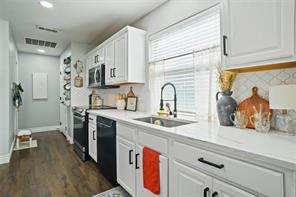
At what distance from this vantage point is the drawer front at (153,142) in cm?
139

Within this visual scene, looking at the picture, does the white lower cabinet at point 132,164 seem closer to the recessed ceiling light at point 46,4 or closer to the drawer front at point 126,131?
the drawer front at point 126,131

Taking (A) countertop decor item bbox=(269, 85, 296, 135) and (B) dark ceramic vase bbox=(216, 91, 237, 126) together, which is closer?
(A) countertop decor item bbox=(269, 85, 296, 135)

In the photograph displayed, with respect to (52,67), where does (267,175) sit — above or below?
below

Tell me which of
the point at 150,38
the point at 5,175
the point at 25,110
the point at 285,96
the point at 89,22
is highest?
the point at 89,22

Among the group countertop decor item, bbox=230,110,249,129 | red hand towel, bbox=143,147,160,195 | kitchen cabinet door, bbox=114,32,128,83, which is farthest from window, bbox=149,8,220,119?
red hand towel, bbox=143,147,160,195

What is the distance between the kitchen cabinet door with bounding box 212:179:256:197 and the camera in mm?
897

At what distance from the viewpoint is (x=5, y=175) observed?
101 inches

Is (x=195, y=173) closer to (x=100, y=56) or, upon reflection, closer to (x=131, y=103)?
(x=131, y=103)

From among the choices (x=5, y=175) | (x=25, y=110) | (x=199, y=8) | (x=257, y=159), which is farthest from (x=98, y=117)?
(x=25, y=110)

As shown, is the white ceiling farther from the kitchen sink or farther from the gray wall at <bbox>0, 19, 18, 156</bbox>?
the kitchen sink

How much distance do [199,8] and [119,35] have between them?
1401 millimetres

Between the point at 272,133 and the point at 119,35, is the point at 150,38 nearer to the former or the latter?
the point at 119,35

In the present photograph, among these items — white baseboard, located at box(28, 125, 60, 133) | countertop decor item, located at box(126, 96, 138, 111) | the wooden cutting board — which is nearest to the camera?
the wooden cutting board

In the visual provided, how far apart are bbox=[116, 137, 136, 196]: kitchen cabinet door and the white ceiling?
77.7 inches
